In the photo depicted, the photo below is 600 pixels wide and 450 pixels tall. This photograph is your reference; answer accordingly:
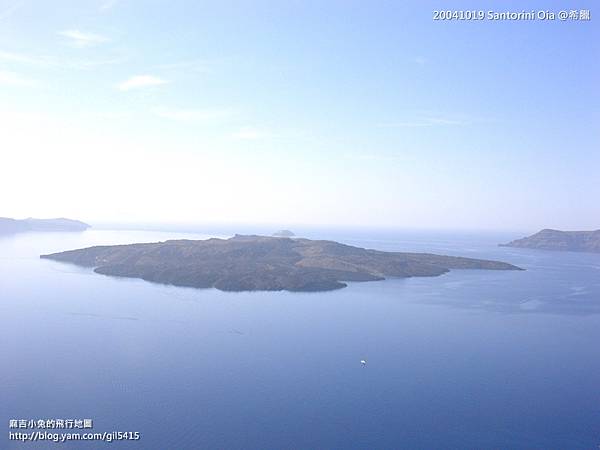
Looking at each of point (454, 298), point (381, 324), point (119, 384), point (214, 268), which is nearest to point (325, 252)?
A: point (214, 268)

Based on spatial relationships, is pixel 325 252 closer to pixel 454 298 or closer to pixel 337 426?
pixel 454 298

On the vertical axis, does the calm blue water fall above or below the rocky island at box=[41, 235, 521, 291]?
below

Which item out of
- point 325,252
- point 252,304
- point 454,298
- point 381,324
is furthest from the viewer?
point 325,252

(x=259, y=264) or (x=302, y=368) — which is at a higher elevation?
(x=259, y=264)

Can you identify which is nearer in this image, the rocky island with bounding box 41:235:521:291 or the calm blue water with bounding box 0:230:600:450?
the calm blue water with bounding box 0:230:600:450

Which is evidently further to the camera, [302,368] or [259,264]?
[259,264]
